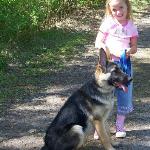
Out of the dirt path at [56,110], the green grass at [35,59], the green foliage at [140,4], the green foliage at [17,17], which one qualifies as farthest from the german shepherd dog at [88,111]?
the green foliage at [140,4]

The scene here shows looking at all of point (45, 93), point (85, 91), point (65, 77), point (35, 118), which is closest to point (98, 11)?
point (65, 77)

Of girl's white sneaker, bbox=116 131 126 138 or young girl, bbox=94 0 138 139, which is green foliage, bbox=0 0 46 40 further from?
girl's white sneaker, bbox=116 131 126 138

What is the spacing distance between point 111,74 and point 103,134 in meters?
0.74

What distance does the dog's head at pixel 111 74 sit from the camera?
211 inches

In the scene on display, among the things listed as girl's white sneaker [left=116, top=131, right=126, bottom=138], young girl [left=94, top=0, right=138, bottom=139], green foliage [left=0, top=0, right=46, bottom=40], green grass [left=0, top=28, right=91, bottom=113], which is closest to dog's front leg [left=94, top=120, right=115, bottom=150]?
girl's white sneaker [left=116, top=131, right=126, bottom=138]

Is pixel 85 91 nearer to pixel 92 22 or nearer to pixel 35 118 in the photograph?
pixel 35 118

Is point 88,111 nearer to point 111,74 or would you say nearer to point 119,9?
point 111,74

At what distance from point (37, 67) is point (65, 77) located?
2.12 feet

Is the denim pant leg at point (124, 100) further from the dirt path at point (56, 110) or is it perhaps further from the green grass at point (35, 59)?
the green grass at point (35, 59)

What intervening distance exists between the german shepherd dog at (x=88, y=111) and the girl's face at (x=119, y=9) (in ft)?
1.96

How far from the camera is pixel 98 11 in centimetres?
1231

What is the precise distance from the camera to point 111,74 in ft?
17.7

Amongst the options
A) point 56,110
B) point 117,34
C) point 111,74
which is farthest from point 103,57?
point 56,110

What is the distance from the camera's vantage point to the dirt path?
6.00 meters
